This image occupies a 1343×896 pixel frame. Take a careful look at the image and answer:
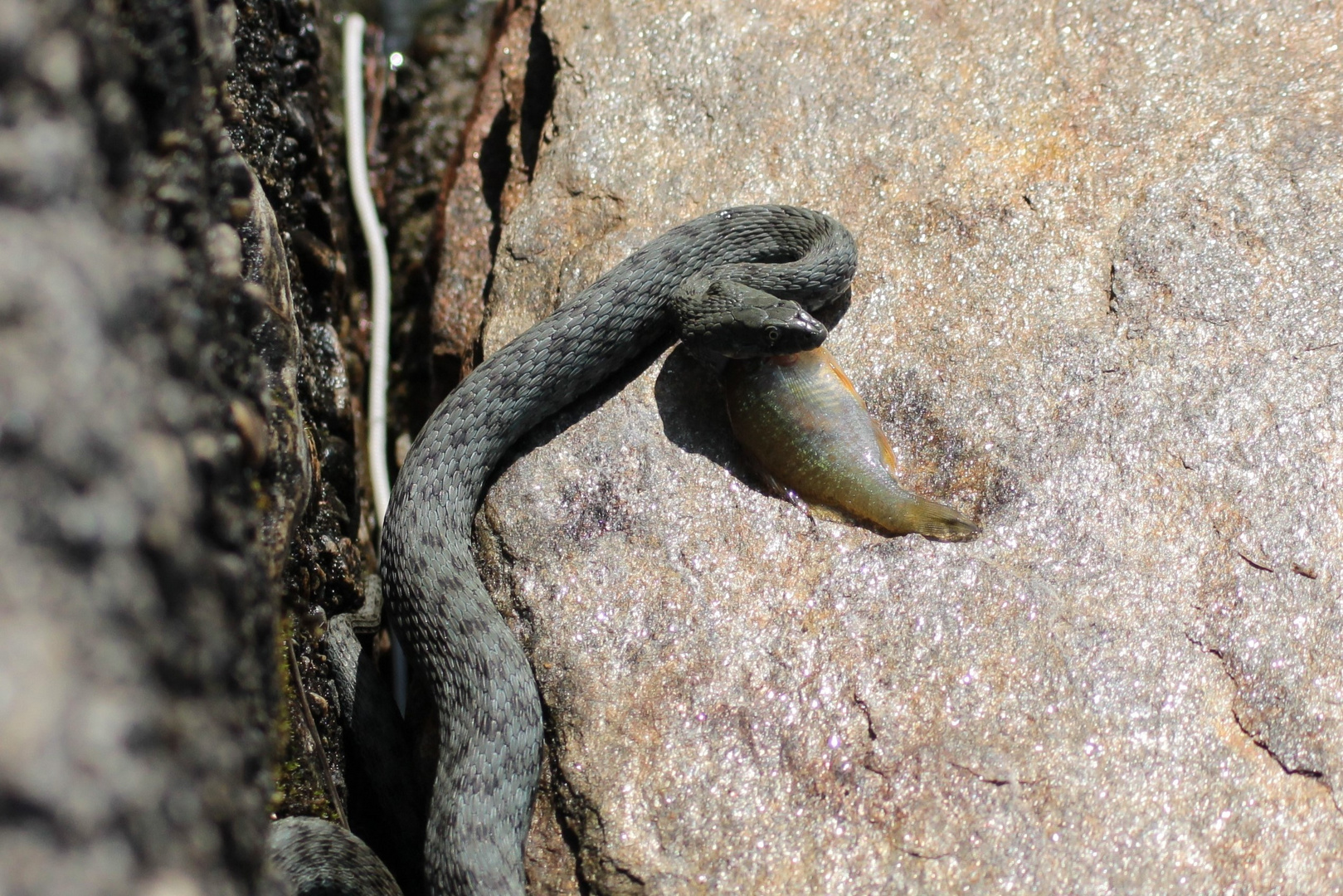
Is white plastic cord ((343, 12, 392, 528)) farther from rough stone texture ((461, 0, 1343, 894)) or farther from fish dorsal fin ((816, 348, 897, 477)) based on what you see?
fish dorsal fin ((816, 348, 897, 477))

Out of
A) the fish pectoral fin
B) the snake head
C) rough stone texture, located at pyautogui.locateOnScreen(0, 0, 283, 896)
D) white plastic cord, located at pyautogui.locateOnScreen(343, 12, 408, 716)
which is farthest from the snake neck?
rough stone texture, located at pyautogui.locateOnScreen(0, 0, 283, 896)

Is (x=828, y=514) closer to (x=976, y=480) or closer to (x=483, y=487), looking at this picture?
(x=976, y=480)

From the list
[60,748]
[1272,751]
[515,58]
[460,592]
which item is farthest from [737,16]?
[60,748]

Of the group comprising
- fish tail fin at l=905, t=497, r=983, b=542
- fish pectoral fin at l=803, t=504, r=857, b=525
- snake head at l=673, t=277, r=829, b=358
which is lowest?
fish tail fin at l=905, t=497, r=983, b=542

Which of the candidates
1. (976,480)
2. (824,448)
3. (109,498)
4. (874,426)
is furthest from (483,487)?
(109,498)

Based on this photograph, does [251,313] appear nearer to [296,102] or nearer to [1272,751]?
[296,102]

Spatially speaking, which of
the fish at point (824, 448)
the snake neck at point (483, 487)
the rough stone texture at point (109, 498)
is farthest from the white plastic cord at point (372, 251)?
the rough stone texture at point (109, 498)

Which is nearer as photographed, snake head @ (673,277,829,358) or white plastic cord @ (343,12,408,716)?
snake head @ (673,277,829,358)
